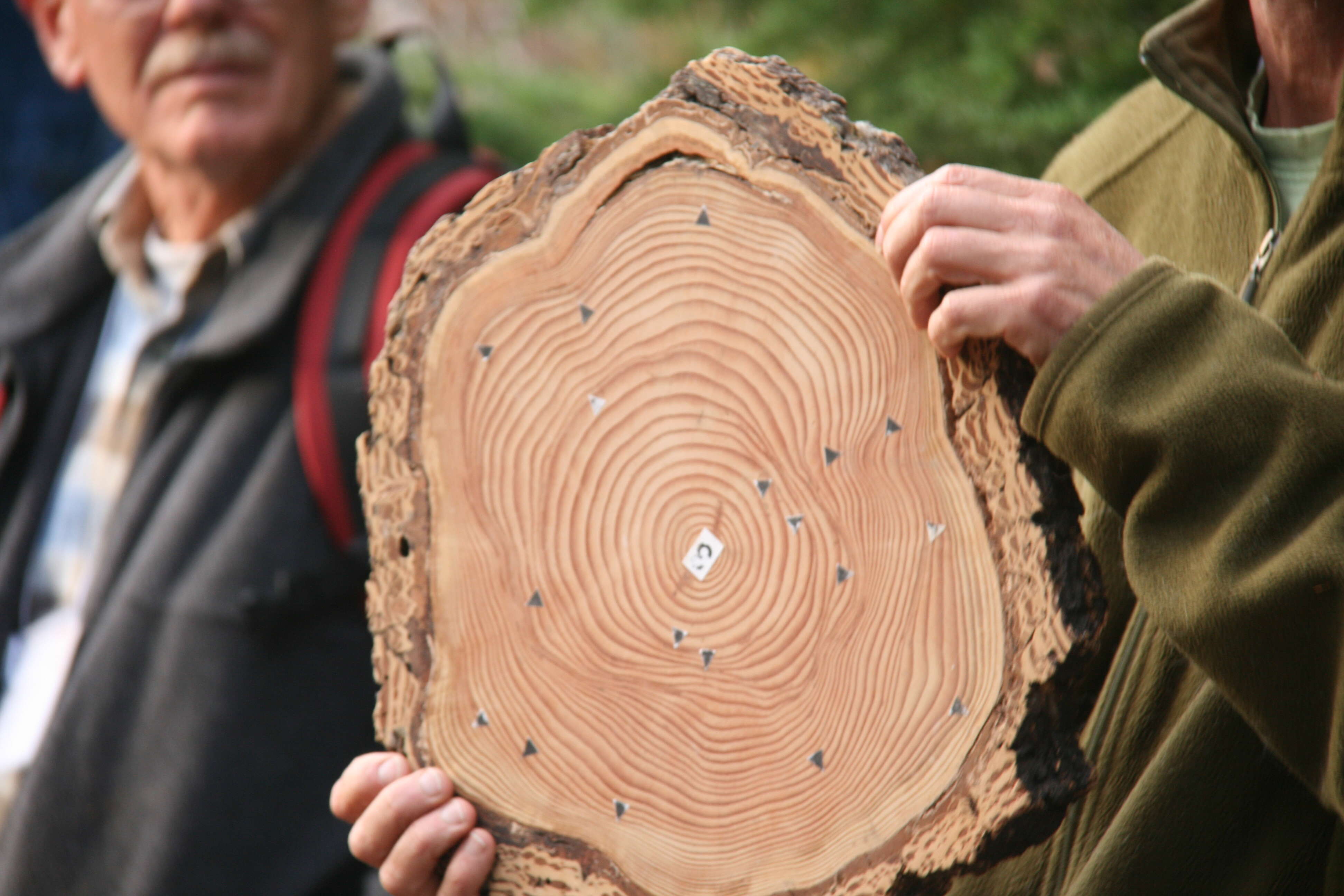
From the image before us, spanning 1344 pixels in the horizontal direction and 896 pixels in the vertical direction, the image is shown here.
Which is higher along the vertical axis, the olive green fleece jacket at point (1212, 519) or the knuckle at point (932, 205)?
the knuckle at point (932, 205)

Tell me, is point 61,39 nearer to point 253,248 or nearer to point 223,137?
point 223,137

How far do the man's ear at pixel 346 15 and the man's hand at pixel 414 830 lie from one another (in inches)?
65.6

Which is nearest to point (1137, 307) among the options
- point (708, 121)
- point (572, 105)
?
point (708, 121)

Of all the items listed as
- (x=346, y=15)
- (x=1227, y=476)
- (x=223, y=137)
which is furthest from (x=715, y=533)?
(x=346, y=15)

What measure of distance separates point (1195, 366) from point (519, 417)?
68cm

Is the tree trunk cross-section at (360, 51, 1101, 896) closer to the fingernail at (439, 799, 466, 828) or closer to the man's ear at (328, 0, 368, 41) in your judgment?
the fingernail at (439, 799, 466, 828)

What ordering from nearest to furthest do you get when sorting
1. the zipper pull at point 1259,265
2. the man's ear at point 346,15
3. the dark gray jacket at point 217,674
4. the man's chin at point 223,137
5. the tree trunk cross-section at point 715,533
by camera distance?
the tree trunk cross-section at point 715,533 → the zipper pull at point 1259,265 → the dark gray jacket at point 217,674 → the man's chin at point 223,137 → the man's ear at point 346,15

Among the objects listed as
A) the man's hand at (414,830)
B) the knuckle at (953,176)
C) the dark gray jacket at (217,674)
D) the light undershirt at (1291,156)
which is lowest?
the dark gray jacket at (217,674)

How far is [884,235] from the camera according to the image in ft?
3.68

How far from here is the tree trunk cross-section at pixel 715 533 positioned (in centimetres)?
109

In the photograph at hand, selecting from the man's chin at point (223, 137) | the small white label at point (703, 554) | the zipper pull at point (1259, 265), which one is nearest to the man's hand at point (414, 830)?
the small white label at point (703, 554)

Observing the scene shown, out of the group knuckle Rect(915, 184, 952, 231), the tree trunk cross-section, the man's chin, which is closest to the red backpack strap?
the man's chin

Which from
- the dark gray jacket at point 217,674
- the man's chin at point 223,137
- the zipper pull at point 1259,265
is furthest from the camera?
the man's chin at point 223,137

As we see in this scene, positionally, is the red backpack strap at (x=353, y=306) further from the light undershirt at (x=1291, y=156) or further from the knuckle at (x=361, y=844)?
the light undershirt at (x=1291, y=156)
